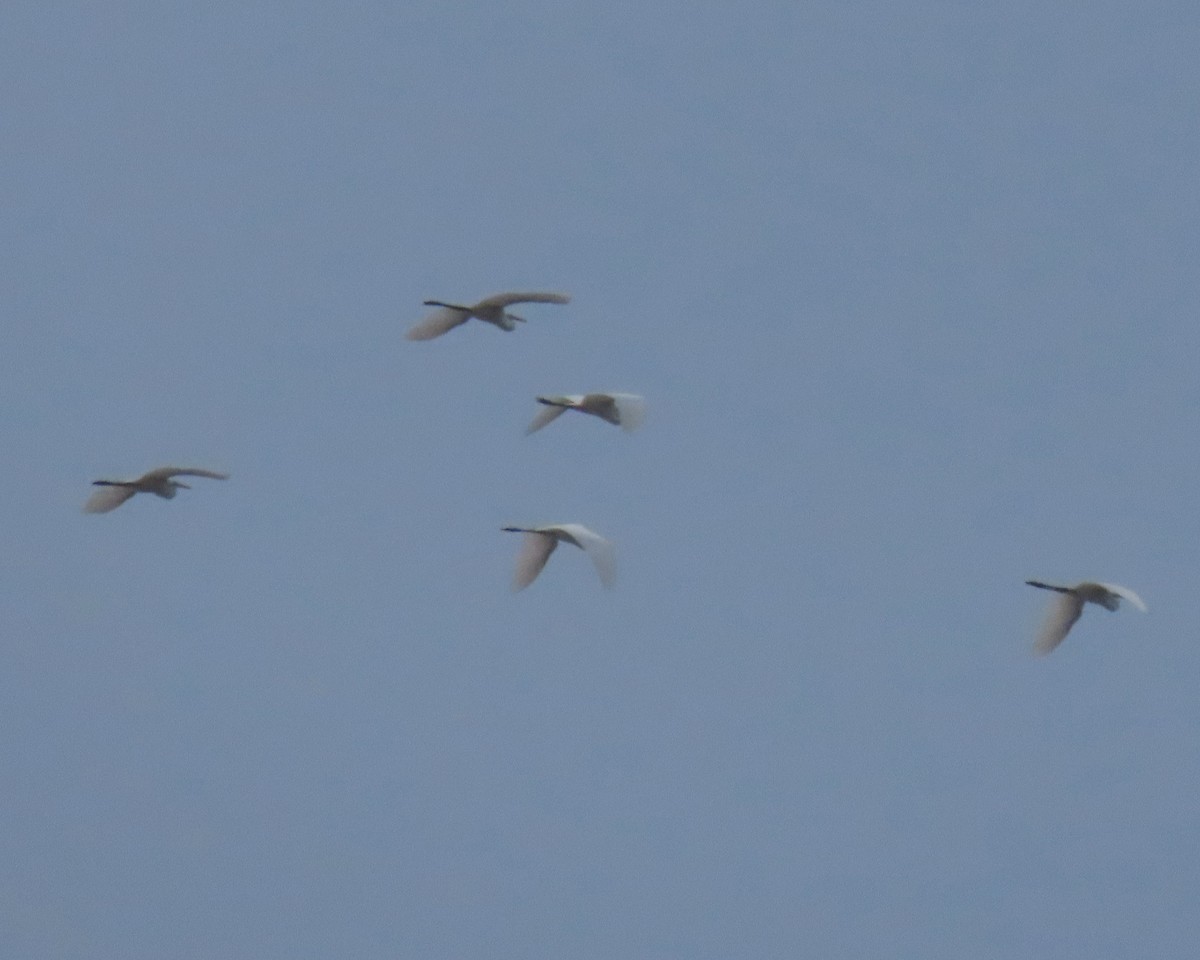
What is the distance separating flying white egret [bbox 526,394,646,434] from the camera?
41531 millimetres

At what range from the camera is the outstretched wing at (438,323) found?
42250 mm

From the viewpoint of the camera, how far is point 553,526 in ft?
136

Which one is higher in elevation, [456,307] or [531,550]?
[456,307]

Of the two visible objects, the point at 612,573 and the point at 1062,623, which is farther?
the point at 1062,623

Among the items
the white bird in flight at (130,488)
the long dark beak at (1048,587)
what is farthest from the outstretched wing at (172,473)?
the long dark beak at (1048,587)

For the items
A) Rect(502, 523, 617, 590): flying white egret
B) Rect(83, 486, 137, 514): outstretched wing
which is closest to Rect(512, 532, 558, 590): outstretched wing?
Rect(502, 523, 617, 590): flying white egret

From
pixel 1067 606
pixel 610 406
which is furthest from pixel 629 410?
pixel 1067 606

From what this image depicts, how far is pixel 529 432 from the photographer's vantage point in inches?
1684

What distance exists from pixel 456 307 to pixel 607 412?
2.94m

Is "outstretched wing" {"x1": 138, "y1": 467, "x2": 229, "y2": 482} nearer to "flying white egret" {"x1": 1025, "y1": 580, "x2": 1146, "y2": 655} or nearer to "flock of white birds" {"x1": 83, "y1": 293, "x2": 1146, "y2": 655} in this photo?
"flock of white birds" {"x1": 83, "y1": 293, "x2": 1146, "y2": 655}

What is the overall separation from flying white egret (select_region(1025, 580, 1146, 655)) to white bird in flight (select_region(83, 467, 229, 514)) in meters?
13.8

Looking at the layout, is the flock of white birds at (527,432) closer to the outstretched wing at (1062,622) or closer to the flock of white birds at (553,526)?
the flock of white birds at (553,526)

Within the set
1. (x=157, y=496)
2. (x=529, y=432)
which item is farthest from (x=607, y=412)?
(x=157, y=496)

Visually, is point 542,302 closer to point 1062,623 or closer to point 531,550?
point 531,550
